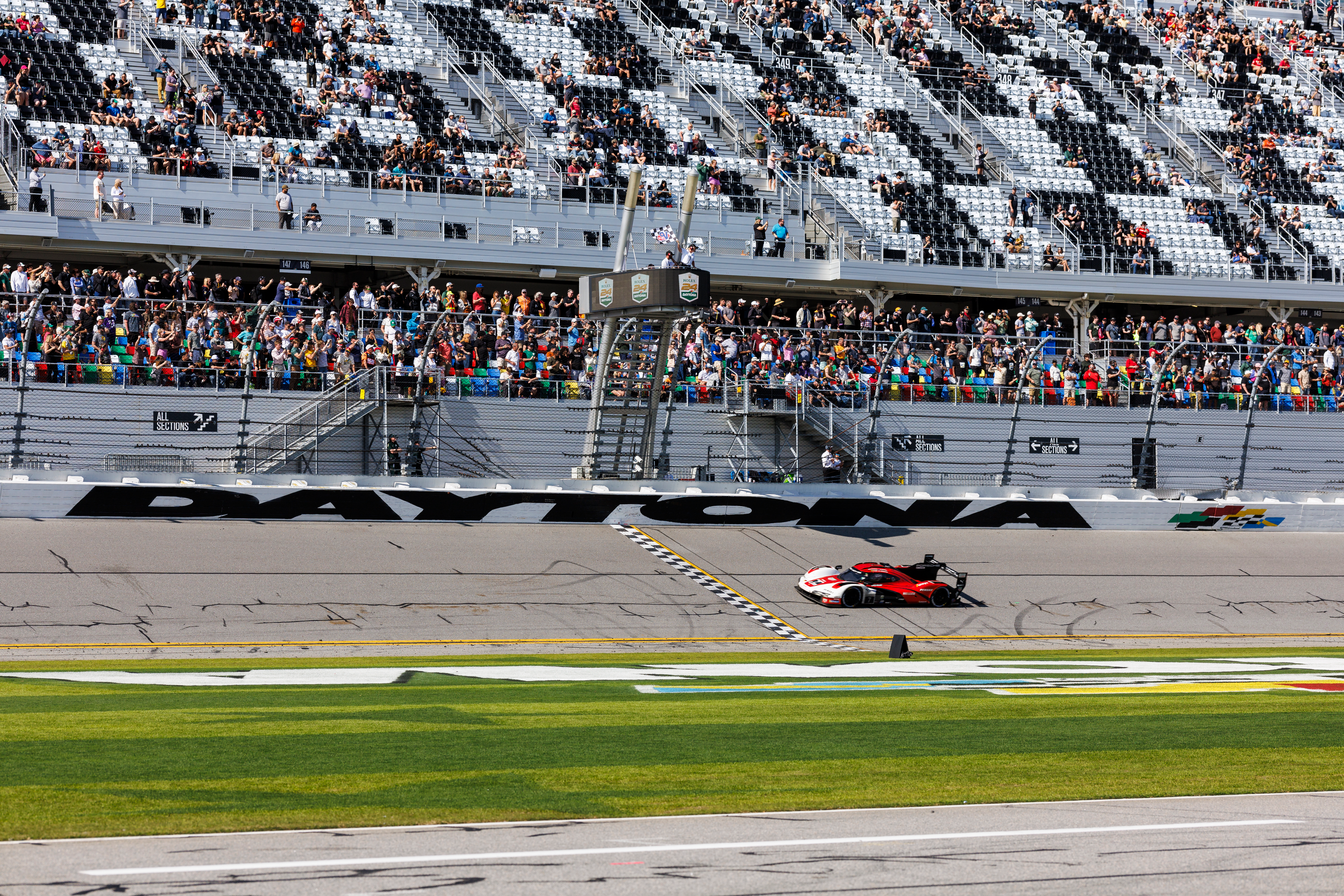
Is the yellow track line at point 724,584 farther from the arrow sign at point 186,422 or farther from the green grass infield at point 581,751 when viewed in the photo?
the arrow sign at point 186,422

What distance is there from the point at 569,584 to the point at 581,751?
10.8 m

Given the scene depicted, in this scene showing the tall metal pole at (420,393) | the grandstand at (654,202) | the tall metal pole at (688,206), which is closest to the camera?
the tall metal pole at (420,393)

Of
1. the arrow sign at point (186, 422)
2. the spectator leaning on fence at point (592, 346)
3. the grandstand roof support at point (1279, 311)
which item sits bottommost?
the arrow sign at point (186, 422)

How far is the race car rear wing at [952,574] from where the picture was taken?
781 inches

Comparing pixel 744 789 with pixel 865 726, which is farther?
pixel 865 726

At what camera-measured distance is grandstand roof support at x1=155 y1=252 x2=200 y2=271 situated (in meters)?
28.5

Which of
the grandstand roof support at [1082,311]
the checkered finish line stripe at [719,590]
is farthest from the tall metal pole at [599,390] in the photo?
the grandstand roof support at [1082,311]

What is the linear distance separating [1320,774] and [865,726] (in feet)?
9.69

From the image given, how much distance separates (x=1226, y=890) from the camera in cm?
527

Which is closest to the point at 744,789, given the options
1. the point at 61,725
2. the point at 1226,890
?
the point at 1226,890

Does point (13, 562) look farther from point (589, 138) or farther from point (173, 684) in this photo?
point (589, 138)

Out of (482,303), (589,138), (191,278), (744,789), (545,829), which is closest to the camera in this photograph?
(545,829)

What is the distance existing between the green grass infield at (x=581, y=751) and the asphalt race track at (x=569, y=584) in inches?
201

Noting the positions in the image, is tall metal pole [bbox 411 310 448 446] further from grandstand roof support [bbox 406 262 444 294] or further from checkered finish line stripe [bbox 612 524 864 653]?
grandstand roof support [bbox 406 262 444 294]
